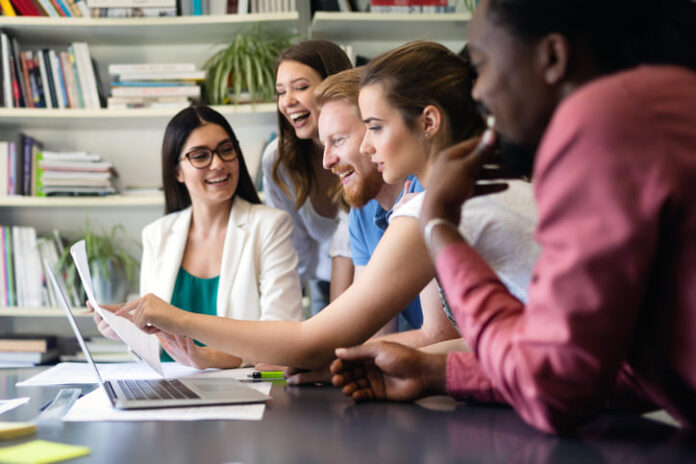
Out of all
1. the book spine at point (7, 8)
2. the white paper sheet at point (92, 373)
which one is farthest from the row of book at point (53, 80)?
the white paper sheet at point (92, 373)

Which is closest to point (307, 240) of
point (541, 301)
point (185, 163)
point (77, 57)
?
point (185, 163)

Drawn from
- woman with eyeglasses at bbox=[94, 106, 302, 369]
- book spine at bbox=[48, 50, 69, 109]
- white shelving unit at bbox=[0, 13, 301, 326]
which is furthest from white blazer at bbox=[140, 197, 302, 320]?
book spine at bbox=[48, 50, 69, 109]

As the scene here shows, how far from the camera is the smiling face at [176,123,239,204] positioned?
2.28 m

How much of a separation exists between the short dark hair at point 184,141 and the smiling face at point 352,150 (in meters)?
0.58

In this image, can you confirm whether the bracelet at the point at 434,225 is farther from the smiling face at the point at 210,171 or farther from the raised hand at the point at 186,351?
the smiling face at the point at 210,171

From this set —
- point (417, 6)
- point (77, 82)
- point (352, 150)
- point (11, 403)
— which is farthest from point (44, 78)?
point (11, 403)

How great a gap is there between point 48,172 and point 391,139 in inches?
88.7

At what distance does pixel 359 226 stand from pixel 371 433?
1152 millimetres

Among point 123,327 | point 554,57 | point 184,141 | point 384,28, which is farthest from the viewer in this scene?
point 384,28

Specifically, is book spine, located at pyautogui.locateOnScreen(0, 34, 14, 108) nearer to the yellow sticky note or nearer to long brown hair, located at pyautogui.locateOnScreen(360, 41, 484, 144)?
long brown hair, located at pyautogui.locateOnScreen(360, 41, 484, 144)

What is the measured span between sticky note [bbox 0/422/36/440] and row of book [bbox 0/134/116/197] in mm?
2382

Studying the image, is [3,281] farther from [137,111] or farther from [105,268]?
[137,111]

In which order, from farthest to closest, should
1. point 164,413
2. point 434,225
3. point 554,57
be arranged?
point 164,413 → point 434,225 → point 554,57

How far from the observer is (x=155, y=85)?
3.11 meters
